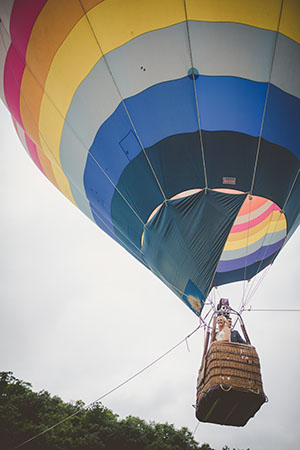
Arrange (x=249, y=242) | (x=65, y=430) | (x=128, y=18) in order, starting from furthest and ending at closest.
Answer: (x=65, y=430), (x=249, y=242), (x=128, y=18)

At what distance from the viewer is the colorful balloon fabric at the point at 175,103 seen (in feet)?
9.06

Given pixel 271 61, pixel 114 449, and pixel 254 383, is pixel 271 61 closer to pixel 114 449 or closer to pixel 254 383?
pixel 254 383

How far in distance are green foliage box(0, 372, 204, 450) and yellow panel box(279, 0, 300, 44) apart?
11219 mm

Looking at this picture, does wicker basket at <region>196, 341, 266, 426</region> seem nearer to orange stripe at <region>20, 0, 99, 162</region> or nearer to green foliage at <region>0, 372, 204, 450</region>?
orange stripe at <region>20, 0, 99, 162</region>

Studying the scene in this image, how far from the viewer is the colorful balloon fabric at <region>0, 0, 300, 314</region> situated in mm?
2762

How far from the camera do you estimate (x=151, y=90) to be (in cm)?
303

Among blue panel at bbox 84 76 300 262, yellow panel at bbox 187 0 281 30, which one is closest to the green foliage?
blue panel at bbox 84 76 300 262

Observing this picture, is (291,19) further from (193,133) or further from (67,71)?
(67,71)

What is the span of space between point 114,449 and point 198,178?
41.9 feet

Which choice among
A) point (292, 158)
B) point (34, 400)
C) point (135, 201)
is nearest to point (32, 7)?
point (135, 201)

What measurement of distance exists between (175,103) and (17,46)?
197 centimetres

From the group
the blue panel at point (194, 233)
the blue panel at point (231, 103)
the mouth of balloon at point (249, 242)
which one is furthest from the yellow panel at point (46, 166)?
the mouth of balloon at point (249, 242)

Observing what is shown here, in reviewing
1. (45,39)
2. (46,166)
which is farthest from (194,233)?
(46,166)

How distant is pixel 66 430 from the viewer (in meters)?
11.3
